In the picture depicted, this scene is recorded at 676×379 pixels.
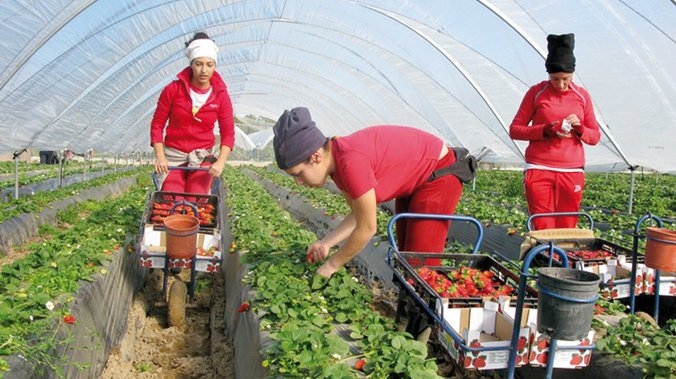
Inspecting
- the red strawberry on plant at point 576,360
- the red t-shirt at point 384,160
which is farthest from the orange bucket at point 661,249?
the red t-shirt at point 384,160

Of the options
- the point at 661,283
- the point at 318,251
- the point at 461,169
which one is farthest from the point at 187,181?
the point at 661,283

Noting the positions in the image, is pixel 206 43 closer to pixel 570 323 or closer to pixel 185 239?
pixel 185 239

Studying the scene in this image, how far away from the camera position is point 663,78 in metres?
7.30

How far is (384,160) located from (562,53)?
2.00 metres

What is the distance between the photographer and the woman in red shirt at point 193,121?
4824 millimetres

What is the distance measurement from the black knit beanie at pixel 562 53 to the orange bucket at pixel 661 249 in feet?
4.78

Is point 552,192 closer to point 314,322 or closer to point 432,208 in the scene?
point 432,208

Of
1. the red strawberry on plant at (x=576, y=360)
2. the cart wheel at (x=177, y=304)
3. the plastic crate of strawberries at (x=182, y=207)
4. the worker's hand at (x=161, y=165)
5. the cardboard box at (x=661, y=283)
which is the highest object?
the worker's hand at (x=161, y=165)

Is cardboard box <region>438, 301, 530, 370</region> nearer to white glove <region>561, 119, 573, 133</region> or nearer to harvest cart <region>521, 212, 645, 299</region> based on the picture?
harvest cart <region>521, 212, 645, 299</region>

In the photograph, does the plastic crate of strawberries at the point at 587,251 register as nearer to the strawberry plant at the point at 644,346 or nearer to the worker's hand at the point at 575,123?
the strawberry plant at the point at 644,346

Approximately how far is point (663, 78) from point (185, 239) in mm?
6425

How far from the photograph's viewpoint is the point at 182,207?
203 inches

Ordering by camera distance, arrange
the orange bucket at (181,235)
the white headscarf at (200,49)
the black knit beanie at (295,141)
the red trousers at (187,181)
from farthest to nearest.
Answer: the red trousers at (187,181), the white headscarf at (200,49), the orange bucket at (181,235), the black knit beanie at (295,141)

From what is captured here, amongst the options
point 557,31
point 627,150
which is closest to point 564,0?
point 557,31
